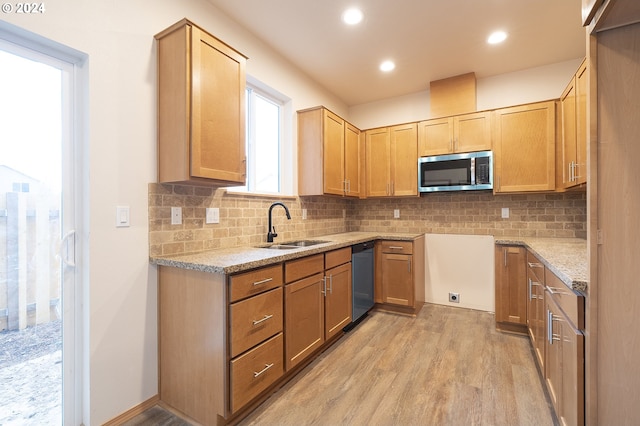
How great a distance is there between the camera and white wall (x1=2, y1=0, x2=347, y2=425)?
5.11ft

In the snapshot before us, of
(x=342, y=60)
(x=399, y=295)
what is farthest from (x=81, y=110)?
(x=399, y=295)

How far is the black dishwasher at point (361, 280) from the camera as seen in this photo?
293 centimetres

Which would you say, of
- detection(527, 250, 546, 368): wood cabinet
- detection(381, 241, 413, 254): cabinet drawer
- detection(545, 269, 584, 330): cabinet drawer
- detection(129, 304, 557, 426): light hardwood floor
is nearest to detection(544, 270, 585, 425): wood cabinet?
detection(545, 269, 584, 330): cabinet drawer

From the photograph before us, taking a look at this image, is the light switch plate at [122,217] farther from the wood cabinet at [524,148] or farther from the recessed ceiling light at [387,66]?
the wood cabinet at [524,148]

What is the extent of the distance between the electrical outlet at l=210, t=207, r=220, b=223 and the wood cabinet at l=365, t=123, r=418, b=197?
2.25m

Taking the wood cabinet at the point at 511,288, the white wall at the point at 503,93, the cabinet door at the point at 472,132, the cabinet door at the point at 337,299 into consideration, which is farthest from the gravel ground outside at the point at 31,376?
the white wall at the point at 503,93

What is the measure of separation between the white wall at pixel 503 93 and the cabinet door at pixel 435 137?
350 mm

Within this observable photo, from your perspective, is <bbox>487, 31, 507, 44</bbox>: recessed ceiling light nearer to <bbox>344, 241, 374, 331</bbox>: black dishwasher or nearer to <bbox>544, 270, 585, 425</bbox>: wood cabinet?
<bbox>544, 270, 585, 425</bbox>: wood cabinet

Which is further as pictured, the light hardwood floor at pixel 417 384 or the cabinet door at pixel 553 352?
the light hardwood floor at pixel 417 384

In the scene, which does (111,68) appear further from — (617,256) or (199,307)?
(617,256)

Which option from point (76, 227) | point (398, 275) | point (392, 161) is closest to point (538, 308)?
point (398, 275)

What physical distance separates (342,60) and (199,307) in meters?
2.77

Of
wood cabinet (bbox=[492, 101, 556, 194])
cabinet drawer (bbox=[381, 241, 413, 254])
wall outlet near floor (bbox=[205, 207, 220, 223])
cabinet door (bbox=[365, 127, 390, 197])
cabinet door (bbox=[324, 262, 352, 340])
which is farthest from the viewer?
Result: cabinet door (bbox=[365, 127, 390, 197])

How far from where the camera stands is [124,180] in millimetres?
1701
